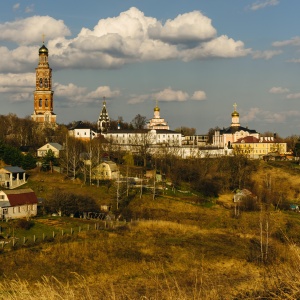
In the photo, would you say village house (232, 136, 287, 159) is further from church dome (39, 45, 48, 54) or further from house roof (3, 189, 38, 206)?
house roof (3, 189, 38, 206)

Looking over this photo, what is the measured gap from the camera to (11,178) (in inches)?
1660

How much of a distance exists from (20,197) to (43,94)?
153ft

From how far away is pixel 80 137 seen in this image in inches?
2872

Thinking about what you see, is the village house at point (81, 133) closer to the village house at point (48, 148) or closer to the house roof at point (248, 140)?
the village house at point (48, 148)

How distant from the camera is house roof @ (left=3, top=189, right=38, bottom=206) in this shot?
3231 centimetres

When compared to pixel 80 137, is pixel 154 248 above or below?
below

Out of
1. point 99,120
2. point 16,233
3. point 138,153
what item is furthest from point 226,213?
point 99,120

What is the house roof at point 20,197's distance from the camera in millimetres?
32312

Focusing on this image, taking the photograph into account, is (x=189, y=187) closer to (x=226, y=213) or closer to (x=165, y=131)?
(x=226, y=213)

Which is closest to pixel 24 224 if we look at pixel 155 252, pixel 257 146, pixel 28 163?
pixel 155 252

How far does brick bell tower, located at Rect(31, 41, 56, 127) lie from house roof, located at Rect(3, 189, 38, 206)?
143 feet

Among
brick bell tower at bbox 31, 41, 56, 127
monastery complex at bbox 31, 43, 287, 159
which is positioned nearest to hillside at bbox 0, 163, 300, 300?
monastery complex at bbox 31, 43, 287, 159

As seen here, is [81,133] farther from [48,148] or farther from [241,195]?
[241,195]

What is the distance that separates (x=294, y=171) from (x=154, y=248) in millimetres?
40288
